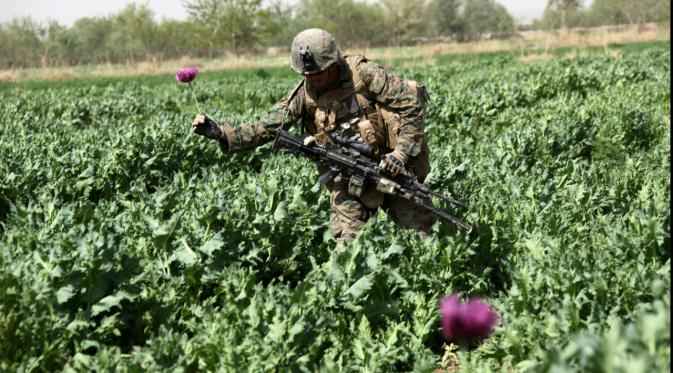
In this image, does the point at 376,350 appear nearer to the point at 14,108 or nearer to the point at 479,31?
the point at 14,108

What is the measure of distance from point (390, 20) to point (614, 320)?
90.5 m

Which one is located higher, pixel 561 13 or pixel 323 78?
pixel 561 13

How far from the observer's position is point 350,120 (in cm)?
502

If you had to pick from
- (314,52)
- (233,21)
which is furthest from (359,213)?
(233,21)

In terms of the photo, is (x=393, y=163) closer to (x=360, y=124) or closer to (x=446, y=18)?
(x=360, y=124)

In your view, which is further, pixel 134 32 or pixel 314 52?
pixel 134 32

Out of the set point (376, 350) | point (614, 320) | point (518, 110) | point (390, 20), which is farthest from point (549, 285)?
point (390, 20)

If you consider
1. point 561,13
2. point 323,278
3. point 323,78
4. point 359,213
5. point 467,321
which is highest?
point 561,13

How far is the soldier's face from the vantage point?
481 cm

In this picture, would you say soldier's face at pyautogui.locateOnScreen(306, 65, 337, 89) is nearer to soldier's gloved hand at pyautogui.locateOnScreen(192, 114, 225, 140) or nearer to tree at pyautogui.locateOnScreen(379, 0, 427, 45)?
soldier's gloved hand at pyautogui.locateOnScreen(192, 114, 225, 140)

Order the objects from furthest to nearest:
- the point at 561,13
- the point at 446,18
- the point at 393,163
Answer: the point at 446,18
the point at 561,13
the point at 393,163

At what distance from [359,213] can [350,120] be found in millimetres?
745

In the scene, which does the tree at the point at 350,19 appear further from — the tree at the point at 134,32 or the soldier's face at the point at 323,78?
the soldier's face at the point at 323,78

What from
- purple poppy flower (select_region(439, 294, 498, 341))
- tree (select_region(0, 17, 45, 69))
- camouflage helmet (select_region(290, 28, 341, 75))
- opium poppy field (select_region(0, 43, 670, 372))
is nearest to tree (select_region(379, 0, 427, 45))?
tree (select_region(0, 17, 45, 69))
